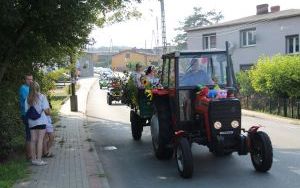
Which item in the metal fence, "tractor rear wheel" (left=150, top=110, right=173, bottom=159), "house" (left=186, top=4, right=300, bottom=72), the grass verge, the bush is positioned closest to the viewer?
the grass verge

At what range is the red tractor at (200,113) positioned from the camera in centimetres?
953

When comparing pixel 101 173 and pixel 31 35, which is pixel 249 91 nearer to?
pixel 31 35

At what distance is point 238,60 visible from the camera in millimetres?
43562

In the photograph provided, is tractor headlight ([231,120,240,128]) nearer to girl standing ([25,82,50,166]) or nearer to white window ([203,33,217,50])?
girl standing ([25,82,50,166])

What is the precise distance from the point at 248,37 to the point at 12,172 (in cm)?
3559

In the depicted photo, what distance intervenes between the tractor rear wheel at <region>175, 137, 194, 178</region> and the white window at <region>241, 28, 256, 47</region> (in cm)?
3373

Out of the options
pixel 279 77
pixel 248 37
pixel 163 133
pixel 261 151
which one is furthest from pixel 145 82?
pixel 248 37

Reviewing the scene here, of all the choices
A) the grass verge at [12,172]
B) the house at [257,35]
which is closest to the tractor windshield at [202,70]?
the grass verge at [12,172]

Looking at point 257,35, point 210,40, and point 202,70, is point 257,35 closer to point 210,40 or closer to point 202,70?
point 210,40

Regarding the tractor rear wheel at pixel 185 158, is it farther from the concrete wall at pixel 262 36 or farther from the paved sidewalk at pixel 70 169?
the concrete wall at pixel 262 36

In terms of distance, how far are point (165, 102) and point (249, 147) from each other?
2349 millimetres

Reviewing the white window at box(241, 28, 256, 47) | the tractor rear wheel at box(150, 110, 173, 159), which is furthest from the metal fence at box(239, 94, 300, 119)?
the white window at box(241, 28, 256, 47)

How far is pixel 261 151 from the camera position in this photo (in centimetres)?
952

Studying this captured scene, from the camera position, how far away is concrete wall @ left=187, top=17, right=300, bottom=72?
125 ft
